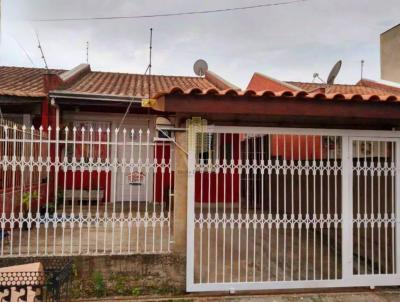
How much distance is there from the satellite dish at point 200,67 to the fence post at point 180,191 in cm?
981

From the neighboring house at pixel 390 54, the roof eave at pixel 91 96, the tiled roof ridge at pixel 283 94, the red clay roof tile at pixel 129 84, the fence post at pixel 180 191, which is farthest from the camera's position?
the red clay roof tile at pixel 129 84

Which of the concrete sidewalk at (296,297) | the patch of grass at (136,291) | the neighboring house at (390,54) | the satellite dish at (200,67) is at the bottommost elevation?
the concrete sidewalk at (296,297)

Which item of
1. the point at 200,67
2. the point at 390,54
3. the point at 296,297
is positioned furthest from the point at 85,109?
the point at 390,54

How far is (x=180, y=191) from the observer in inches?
207

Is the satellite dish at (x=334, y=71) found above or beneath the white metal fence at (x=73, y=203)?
above

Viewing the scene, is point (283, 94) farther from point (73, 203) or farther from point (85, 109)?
point (85, 109)

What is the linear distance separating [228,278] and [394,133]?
3.49 metres

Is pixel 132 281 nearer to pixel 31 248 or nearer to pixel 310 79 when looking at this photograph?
pixel 31 248

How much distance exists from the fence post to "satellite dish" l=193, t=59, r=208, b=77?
981cm

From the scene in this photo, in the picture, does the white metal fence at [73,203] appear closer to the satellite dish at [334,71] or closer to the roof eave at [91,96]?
the roof eave at [91,96]

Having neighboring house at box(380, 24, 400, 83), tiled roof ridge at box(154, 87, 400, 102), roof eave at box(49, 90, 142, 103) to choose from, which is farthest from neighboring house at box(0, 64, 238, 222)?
neighboring house at box(380, 24, 400, 83)

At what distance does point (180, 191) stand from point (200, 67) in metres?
10.3

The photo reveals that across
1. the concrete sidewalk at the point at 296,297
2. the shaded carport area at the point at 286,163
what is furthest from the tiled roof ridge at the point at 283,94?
the concrete sidewalk at the point at 296,297

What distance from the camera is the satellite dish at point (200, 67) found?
14.6 meters
